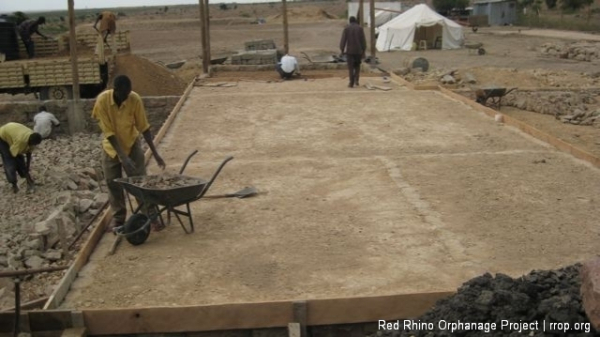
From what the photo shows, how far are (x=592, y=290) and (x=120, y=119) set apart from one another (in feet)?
14.1

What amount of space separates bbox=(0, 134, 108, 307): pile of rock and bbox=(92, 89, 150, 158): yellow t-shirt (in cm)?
166

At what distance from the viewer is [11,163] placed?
1020 cm

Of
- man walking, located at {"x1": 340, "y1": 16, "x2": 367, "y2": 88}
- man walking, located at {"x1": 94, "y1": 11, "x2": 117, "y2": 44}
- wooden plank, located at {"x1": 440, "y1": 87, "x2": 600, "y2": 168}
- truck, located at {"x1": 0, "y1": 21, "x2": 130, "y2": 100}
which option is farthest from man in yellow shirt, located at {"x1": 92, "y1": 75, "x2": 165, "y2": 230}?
man walking, located at {"x1": 94, "y1": 11, "x2": 117, "y2": 44}

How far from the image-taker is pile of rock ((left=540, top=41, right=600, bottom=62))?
83.3 feet

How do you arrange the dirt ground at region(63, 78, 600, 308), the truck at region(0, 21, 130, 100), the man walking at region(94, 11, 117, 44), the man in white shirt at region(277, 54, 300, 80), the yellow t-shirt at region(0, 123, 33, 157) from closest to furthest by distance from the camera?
the dirt ground at region(63, 78, 600, 308) < the yellow t-shirt at region(0, 123, 33, 157) < the truck at region(0, 21, 130, 100) < the man in white shirt at region(277, 54, 300, 80) < the man walking at region(94, 11, 117, 44)

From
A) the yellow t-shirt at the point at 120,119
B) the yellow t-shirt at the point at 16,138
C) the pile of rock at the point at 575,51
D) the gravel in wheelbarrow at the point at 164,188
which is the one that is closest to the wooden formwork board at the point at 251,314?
the gravel in wheelbarrow at the point at 164,188

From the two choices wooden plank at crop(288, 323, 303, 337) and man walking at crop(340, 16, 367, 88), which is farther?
man walking at crop(340, 16, 367, 88)

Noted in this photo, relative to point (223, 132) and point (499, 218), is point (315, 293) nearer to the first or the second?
point (499, 218)

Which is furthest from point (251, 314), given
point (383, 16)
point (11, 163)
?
point (383, 16)

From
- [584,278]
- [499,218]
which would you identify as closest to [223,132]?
[499,218]

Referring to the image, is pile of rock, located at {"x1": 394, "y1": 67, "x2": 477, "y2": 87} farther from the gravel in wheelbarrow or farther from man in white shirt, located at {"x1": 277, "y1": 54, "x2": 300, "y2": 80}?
the gravel in wheelbarrow

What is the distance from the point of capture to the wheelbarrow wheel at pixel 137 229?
19.0 ft

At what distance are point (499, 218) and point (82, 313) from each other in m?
4.02

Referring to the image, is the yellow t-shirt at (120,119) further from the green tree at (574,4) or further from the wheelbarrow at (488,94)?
the green tree at (574,4)
